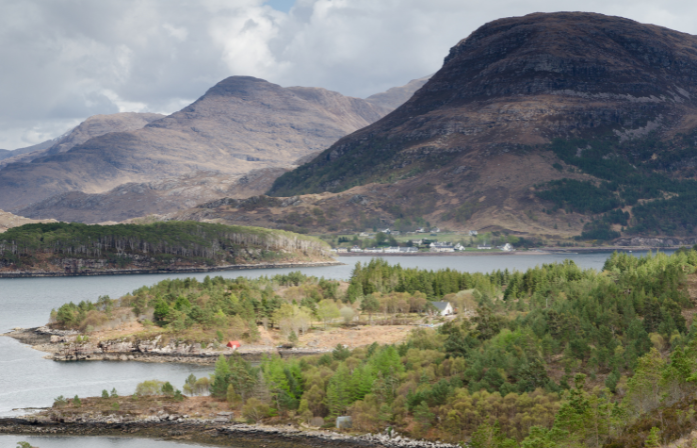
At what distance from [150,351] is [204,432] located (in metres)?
44.4

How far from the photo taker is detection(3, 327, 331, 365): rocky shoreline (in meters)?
110

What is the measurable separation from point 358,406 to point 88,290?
147 metres

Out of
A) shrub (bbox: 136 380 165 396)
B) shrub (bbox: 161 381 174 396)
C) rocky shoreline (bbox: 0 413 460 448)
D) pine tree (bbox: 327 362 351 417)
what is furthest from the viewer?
shrub (bbox: 136 380 165 396)

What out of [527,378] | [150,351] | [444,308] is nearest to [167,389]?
[150,351]

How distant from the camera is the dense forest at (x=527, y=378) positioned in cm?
5953

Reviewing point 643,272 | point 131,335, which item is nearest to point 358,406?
point 643,272

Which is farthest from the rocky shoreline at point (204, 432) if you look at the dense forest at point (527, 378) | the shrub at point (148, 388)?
the shrub at point (148, 388)

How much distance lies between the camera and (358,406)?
7200 centimetres

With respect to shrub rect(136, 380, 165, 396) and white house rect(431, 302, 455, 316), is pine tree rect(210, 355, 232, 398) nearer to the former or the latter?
shrub rect(136, 380, 165, 396)

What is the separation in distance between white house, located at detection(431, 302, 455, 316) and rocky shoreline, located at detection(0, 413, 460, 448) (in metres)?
65.9

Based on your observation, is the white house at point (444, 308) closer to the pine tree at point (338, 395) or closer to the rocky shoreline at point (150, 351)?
the rocky shoreline at point (150, 351)

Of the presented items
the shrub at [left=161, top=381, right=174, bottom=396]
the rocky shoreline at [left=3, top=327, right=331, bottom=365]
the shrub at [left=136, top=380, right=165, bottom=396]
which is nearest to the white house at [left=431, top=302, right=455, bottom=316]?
the rocky shoreline at [left=3, top=327, right=331, bottom=365]

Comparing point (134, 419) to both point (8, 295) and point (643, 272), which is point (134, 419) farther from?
point (8, 295)

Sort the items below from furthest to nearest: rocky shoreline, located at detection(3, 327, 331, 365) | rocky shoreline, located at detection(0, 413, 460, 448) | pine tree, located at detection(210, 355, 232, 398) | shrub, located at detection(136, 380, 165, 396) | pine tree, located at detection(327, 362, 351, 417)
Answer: rocky shoreline, located at detection(3, 327, 331, 365)
shrub, located at detection(136, 380, 165, 396)
pine tree, located at detection(210, 355, 232, 398)
pine tree, located at detection(327, 362, 351, 417)
rocky shoreline, located at detection(0, 413, 460, 448)
